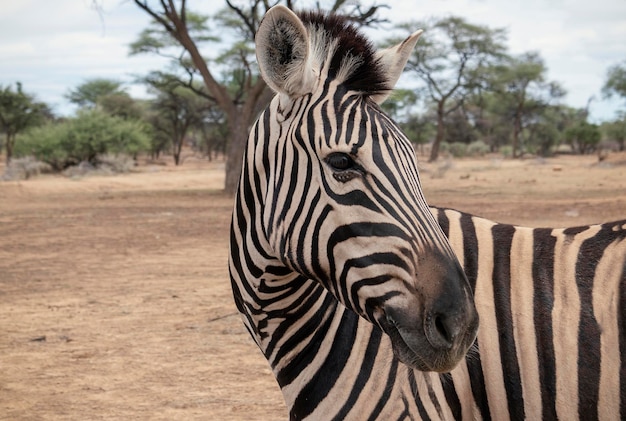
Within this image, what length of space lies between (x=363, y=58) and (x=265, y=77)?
0.32m

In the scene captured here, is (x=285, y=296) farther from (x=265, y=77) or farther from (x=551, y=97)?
(x=551, y=97)

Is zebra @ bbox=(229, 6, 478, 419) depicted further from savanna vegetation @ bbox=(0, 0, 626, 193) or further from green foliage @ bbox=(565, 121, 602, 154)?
green foliage @ bbox=(565, 121, 602, 154)

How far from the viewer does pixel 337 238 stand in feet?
5.92

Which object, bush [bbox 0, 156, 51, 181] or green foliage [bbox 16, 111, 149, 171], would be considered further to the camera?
green foliage [bbox 16, 111, 149, 171]

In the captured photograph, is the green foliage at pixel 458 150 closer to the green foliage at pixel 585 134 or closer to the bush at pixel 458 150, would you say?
the bush at pixel 458 150

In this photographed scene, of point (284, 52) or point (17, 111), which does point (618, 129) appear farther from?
point (284, 52)

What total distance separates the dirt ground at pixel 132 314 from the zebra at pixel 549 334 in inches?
25.7

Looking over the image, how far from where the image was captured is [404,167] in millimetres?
1874

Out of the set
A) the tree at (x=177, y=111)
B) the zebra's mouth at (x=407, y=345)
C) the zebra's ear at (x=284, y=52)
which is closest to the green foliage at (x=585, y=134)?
the tree at (x=177, y=111)

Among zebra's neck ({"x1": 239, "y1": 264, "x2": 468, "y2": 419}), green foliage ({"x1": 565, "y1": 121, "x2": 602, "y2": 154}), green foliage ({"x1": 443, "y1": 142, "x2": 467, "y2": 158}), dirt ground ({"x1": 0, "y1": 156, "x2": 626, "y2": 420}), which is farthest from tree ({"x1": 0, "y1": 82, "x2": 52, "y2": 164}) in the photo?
zebra's neck ({"x1": 239, "y1": 264, "x2": 468, "y2": 419})

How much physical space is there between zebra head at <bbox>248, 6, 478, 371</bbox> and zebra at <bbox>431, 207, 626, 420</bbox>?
1.32ft

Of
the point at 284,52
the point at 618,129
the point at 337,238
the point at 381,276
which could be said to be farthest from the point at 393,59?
the point at 618,129

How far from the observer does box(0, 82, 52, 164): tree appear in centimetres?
3841

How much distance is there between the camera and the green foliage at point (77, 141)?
30.8 meters
